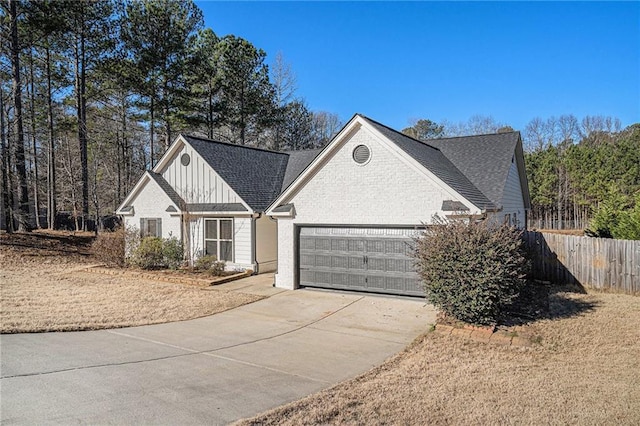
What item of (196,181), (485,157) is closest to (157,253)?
(196,181)

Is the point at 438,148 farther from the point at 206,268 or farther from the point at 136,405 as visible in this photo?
the point at 136,405

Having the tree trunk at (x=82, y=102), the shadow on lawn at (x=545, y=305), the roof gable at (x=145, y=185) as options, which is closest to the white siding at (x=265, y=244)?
the roof gable at (x=145, y=185)

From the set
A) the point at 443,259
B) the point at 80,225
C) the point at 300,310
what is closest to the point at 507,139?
the point at 443,259

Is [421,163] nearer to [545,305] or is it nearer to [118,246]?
[545,305]

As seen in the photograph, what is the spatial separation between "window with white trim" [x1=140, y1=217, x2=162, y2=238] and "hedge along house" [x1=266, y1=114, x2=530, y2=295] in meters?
7.07

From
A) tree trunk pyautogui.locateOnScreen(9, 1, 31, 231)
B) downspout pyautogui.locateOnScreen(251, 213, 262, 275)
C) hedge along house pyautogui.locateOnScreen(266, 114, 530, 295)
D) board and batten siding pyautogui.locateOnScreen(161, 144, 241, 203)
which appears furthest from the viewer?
tree trunk pyautogui.locateOnScreen(9, 1, 31, 231)

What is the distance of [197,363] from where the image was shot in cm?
640

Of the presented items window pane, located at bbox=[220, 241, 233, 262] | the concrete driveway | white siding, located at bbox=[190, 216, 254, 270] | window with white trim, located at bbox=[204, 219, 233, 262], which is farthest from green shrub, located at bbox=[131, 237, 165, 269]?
the concrete driveway

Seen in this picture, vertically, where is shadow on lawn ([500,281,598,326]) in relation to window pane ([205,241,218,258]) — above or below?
below

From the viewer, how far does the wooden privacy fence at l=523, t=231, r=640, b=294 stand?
38.0ft

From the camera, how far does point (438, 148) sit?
16562 millimetres

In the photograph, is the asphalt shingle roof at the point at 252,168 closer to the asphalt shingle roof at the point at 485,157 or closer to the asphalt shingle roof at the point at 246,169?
the asphalt shingle roof at the point at 246,169

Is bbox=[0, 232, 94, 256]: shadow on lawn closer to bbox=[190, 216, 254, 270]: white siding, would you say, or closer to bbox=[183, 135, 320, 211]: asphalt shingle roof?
bbox=[183, 135, 320, 211]: asphalt shingle roof

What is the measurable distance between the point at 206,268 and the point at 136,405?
35.2 feet
